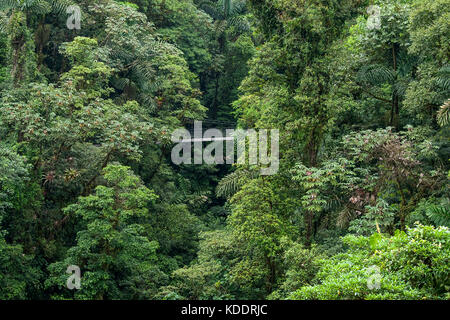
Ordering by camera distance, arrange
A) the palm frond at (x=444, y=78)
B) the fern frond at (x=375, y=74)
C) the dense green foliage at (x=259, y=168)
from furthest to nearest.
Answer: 1. the fern frond at (x=375, y=74)
2. the dense green foliage at (x=259, y=168)
3. the palm frond at (x=444, y=78)

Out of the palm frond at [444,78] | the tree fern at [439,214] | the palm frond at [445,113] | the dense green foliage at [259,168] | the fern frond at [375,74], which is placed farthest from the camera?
the fern frond at [375,74]

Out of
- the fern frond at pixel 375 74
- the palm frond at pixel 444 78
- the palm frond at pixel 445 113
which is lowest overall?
the palm frond at pixel 445 113

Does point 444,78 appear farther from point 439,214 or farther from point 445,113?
point 439,214

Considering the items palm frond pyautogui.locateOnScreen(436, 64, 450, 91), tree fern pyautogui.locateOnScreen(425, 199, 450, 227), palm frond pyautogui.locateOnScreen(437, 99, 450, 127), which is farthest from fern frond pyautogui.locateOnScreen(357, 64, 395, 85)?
tree fern pyautogui.locateOnScreen(425, 199, 450, 227)

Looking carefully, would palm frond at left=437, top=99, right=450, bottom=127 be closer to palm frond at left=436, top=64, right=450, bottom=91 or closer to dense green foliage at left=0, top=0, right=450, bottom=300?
dense green foliage at left=0, top=0, right=450, bottom=300

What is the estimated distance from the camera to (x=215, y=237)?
40.2 feet

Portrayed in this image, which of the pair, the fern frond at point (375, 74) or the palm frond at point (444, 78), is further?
the fern frond at point (375, 74)

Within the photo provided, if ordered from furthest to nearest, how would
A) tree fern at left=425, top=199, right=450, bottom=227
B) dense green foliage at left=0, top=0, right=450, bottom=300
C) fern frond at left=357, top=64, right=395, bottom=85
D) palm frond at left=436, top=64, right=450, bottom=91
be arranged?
fern frond at left=357, top=64, right=395, bottom=85 → dense green foliage at left=0, top=0, right=450, bottom=300 → palm frond at left=436, top=64, right=450, bottom=91 → tree fern at left=425, top=199, right=450, bottom=227

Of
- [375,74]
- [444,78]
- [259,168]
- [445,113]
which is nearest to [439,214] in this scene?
[445,113]

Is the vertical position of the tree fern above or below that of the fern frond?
below

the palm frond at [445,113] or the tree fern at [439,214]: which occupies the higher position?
the palm frond at [445,113]

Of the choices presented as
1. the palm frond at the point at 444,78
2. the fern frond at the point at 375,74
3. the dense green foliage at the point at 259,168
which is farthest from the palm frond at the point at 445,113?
the fern frond at the point at 375,74

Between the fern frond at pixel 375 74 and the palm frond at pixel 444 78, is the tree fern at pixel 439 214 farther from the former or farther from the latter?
the fern frond at pixel 375 74
